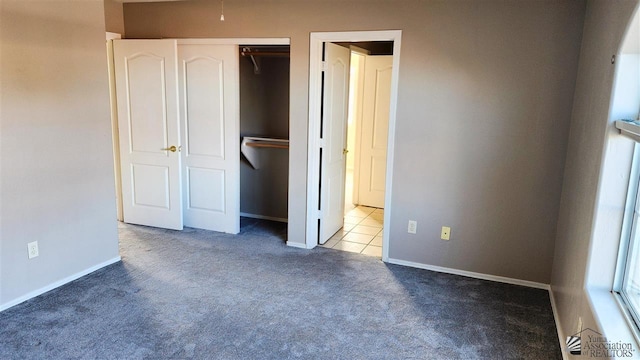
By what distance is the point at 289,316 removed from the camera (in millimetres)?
3006

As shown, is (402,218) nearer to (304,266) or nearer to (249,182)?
(304,266)

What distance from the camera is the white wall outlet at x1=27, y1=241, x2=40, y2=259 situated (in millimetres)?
3145

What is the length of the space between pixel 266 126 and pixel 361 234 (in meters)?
1.62

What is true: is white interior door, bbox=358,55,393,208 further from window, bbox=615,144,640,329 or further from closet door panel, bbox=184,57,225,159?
window, bbox=615,144,640,329

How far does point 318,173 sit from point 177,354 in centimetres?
213

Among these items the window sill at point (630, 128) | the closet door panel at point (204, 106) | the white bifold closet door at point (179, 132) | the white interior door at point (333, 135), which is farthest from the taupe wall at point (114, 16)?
the window sill at point (630, 128)

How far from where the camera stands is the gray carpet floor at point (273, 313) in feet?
8.60

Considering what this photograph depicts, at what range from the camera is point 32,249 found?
3.16 metres

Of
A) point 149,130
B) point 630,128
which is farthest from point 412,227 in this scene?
point 149,130

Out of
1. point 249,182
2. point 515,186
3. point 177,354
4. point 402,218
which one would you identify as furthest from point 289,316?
point 249,182

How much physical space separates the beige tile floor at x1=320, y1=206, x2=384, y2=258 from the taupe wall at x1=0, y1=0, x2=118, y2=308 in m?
2.11

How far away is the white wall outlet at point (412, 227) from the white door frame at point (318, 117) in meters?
0.18

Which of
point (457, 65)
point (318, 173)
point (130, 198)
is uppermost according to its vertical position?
point (457, 65)

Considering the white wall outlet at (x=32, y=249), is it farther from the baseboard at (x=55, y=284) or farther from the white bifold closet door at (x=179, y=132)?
the white bifold closet door at (x=179, y=132)
